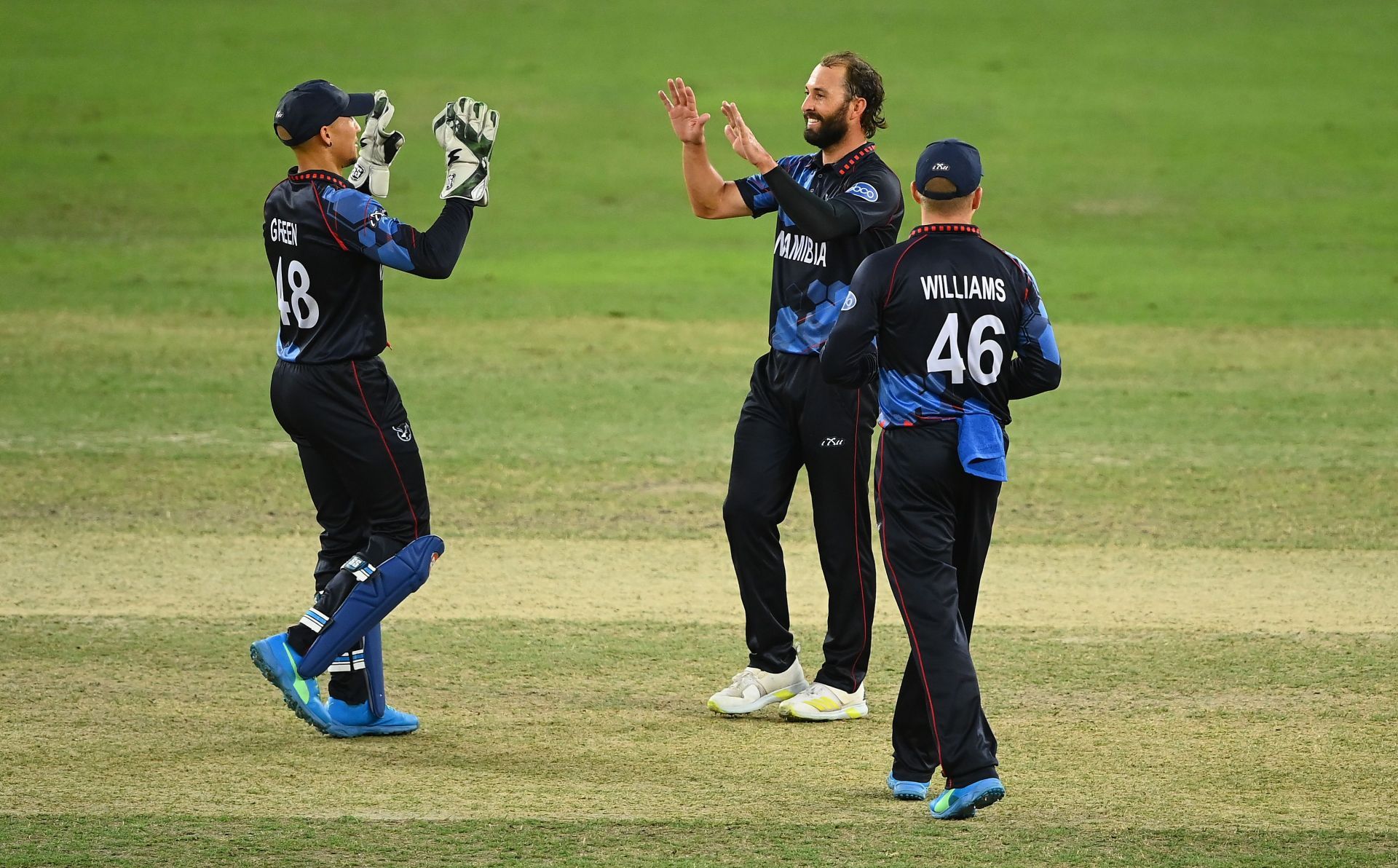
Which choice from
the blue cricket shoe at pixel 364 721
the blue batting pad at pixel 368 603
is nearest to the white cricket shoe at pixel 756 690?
the blue cricket shoe at pixel 364 721

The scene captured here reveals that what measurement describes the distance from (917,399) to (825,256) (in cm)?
128

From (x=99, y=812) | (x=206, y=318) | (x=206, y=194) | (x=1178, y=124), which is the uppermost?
(x=1178, y=124)

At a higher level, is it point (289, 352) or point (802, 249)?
point (802, 249)

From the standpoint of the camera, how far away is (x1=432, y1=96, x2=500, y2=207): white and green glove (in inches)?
234

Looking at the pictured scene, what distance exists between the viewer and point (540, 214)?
24703 mm

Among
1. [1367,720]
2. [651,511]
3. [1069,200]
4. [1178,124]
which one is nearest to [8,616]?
[651,511]

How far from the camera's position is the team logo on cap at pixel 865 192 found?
618cm

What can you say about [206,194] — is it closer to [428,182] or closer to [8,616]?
[428,182]

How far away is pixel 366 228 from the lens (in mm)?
5738

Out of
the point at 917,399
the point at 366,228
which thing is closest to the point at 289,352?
the point at 366,228

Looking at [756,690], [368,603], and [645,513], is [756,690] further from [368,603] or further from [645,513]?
[645,513]

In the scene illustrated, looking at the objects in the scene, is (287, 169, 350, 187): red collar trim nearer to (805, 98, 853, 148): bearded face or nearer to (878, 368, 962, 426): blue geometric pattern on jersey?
(805, 98, 853, 148): bearded face

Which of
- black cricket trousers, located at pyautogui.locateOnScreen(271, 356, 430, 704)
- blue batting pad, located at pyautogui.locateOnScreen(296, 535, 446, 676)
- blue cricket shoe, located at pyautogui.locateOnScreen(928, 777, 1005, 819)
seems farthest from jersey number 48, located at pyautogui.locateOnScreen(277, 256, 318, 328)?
blue cricket shoe, located at pyautogui.locateOnScreen(928, 777, 1005, 819)

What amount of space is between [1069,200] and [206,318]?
12.8 metres
